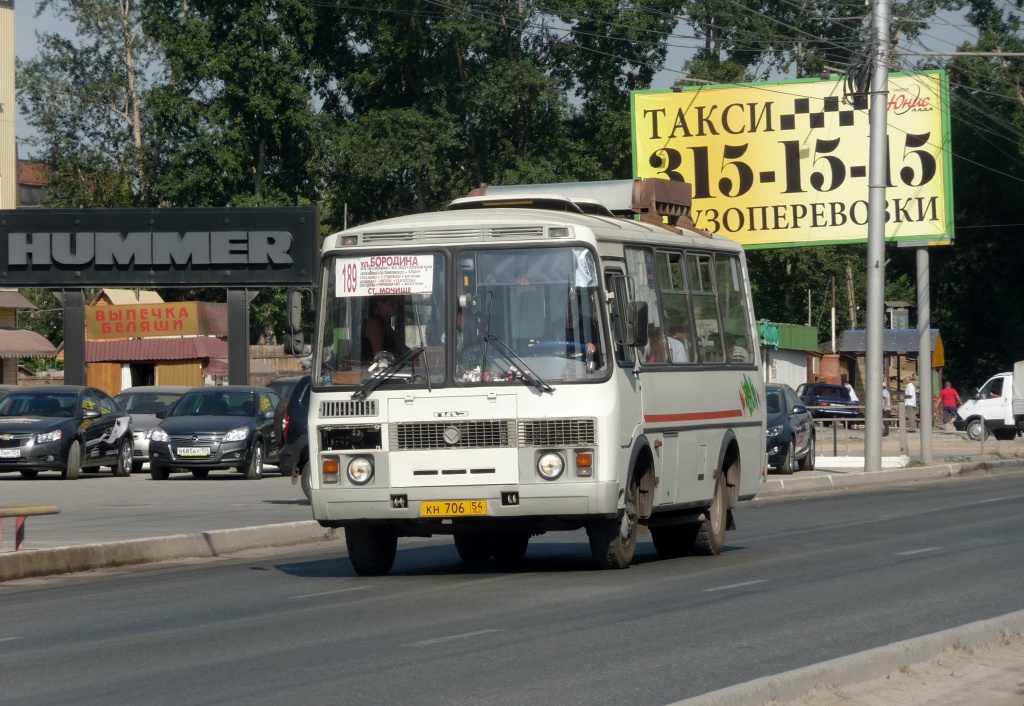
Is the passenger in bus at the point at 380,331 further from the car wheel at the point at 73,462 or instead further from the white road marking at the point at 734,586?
the car wheel at the point at 73,462

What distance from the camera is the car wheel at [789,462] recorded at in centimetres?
3127

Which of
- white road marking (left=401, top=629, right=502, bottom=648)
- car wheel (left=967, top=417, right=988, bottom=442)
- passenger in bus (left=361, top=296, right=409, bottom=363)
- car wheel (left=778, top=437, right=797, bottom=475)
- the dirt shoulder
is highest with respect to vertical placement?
passenger in bus (left=361, top=296, right=409, bottom=363)

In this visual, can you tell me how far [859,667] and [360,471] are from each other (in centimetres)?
612

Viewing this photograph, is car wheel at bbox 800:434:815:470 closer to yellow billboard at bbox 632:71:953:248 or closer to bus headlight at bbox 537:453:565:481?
yellow billboard at bbox 632:71:953:248

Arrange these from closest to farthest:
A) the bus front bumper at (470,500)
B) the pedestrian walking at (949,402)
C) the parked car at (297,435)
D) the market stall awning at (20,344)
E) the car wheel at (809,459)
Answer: the bus front bumper at (470,500) → the parked car at (297,435) → the car wheel at (809,459) → the market stall awning at (20,344) → the pedestrian walking at (949,402)

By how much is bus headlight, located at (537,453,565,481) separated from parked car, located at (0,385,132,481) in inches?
715

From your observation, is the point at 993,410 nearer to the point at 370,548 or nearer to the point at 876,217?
the point at 876,217

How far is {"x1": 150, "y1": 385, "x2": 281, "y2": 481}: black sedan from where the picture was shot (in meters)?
29.5

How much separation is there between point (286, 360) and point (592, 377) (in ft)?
172

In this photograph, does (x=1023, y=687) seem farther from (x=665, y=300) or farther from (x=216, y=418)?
(x=216, y=418)

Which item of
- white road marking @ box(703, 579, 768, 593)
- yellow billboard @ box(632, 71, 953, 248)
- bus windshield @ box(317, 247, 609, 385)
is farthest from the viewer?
yellow billboard @ box(632, 71, 953, 248)

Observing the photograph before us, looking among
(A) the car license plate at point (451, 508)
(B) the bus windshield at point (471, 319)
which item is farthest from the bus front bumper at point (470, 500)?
(B) the bus windshield at point (471, 319)

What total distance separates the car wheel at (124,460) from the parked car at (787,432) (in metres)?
11.7

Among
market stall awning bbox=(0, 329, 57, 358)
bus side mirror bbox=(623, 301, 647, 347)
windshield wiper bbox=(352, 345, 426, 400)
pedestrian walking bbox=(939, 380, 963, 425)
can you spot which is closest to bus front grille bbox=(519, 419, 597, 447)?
bus side mirror bbox=(623, 301, 647, 347)
